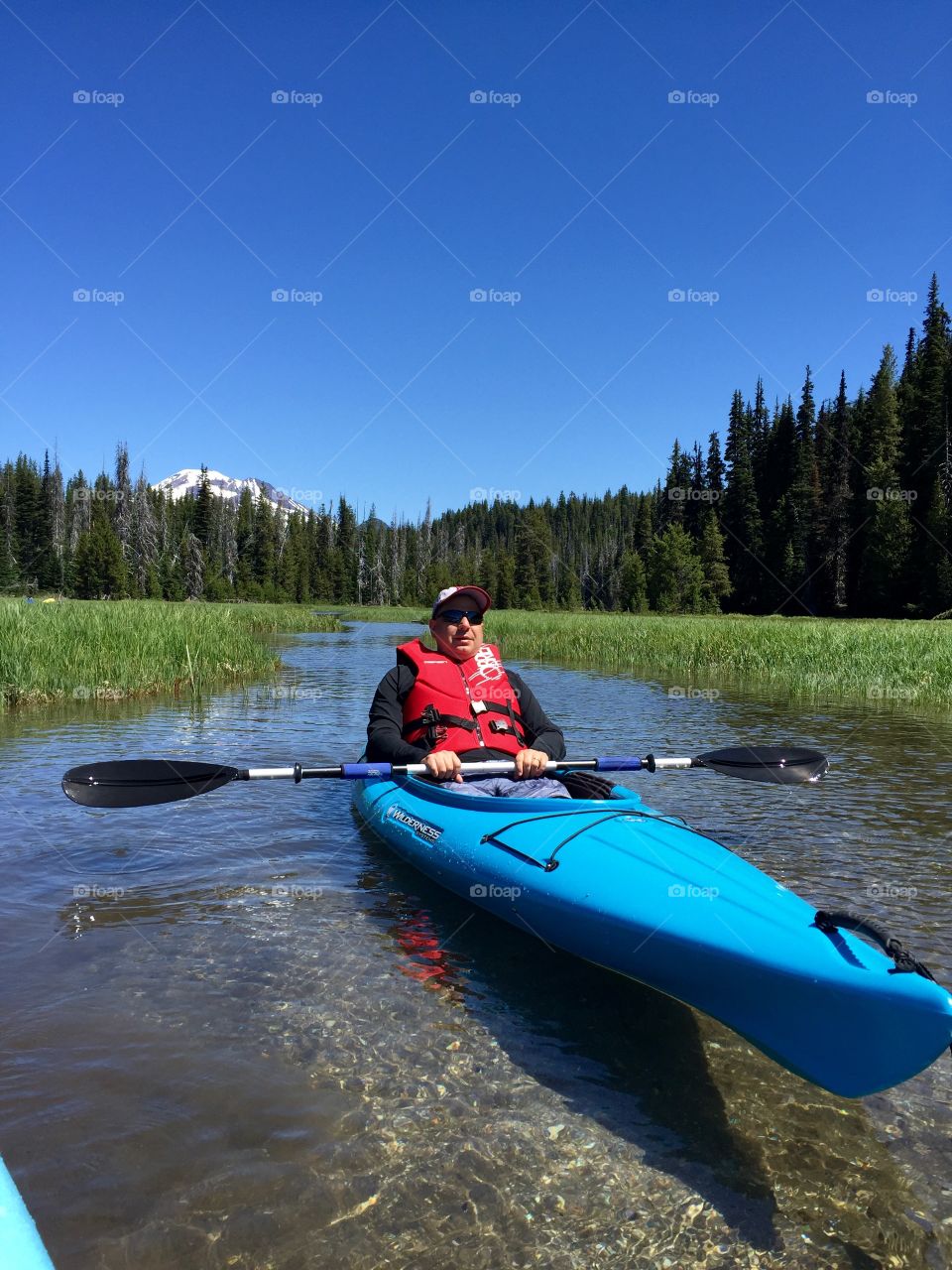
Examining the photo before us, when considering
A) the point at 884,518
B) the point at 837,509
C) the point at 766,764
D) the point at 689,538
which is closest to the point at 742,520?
the point at 689,538

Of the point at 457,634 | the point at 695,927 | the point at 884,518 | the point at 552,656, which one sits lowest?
the point at 552,656

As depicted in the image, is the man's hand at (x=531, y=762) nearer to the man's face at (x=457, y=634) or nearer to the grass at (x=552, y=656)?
the man's face at (x=457, y=634)

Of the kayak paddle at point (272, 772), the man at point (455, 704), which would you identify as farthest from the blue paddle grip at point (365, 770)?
the man at point (455, 704)

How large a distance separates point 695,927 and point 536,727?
129 inches

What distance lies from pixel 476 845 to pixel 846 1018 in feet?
7.51

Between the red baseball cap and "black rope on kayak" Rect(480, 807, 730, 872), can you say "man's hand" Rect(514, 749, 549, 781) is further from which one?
the red baseball cap

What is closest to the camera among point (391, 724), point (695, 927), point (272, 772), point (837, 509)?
point (695, 927)

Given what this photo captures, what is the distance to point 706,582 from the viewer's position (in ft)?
195

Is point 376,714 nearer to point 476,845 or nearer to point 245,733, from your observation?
point 476,845

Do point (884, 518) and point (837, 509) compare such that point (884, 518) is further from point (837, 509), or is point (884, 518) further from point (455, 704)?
point (455, 704)

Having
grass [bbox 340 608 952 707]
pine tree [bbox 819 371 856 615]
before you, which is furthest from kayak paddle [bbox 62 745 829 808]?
pine tree [bbox 819 371 856 615]

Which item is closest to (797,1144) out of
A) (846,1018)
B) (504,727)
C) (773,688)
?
(846,1018)

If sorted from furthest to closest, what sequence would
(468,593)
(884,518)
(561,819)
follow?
(884,518) → (468,593) → (561,819)

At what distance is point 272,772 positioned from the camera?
221 inches
